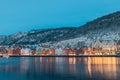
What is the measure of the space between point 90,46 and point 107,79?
479 ft

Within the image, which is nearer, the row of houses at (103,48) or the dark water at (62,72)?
the dark water at (62,72)

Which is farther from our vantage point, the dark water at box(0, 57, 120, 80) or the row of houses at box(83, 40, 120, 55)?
the row of houses at box(83, 40, 120, 55)

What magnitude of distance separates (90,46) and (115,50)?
22.4 metres

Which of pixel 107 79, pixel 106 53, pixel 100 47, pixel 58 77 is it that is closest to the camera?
pixel 107 79

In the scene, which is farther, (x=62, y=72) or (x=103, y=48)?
(x=103, y=48)

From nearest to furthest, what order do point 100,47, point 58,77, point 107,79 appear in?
point 107,79
point 58,77
point 100,47

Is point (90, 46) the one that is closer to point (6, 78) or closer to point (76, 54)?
point (76, 54)

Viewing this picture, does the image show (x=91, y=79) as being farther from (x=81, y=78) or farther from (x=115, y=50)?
(x=115, y=50)

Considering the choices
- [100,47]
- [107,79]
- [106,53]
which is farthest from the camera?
[100,47]

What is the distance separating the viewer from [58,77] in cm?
5725

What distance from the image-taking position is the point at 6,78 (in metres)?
58.9

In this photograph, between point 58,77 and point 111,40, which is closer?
point 58,77

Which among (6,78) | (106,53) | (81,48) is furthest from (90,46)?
(6,78)

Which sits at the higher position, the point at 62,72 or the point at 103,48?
the point at 103,48
